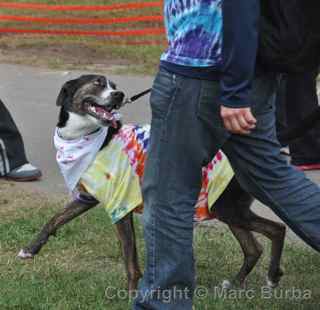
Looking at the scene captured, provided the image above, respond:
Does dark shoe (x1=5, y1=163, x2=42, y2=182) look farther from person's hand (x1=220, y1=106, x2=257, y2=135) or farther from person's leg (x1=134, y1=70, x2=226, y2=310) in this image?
person's hand (x1=220, y1=106, x2=257, y2=135)

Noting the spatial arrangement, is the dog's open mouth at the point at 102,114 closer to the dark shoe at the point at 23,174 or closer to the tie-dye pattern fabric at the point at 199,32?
the tie-dye pattern fabric at the point at 199,32

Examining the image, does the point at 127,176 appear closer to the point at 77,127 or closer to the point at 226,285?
the point at 77,127

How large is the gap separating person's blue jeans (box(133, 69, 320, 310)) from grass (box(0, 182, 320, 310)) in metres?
0.74

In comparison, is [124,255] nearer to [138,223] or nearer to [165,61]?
[138,223]

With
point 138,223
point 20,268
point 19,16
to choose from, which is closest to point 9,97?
point 138,223

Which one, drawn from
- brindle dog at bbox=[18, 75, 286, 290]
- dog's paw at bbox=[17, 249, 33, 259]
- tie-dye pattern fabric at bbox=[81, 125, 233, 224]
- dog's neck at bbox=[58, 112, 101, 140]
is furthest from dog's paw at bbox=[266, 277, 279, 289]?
dog's paw at bbox=[17, 249, 33, 259]

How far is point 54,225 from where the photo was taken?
4.92 metres

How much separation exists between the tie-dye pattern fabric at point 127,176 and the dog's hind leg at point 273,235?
231mm

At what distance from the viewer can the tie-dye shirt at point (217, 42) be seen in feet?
9.70

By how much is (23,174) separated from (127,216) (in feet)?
7.10

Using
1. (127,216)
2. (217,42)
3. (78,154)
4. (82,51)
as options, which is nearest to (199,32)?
(217,42)

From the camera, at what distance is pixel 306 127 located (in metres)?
3.87

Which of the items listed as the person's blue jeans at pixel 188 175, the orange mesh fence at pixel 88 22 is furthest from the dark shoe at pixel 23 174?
the orange mesh fence at pixel 88 22

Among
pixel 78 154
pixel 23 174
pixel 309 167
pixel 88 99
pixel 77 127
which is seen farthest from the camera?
pixel 309 167
